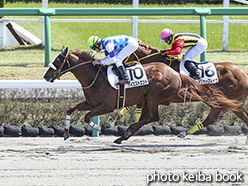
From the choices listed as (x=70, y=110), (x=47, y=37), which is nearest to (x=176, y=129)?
(x=70, y=110)

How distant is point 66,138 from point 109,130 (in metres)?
1.06

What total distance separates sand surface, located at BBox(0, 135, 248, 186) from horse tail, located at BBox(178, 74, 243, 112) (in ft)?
1.78

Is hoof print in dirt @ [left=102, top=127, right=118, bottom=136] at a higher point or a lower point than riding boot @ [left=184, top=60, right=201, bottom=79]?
lower

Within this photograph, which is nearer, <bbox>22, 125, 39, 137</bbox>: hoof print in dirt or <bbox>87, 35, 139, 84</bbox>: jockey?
<bbox>87, 35, 139, 84</bbox>: jockey

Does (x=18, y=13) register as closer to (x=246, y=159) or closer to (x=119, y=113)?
(x=119, y=113)

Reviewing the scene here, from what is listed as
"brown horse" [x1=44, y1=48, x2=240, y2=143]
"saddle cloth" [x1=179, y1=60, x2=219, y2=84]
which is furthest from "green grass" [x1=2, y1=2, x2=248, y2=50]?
"brown horse" [x1=44, y1=48, x2=240, y2=143]

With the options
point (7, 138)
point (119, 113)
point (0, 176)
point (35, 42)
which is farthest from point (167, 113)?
point (35, 42)

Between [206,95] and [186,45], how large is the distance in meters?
0.84

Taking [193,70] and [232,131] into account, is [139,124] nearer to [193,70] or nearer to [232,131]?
[193,70]

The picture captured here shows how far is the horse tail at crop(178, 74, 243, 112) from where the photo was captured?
694 cm

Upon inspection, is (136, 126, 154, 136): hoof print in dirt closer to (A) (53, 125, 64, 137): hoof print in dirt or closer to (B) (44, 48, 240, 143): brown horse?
(B) (44, 48, 240, 143): brown horse

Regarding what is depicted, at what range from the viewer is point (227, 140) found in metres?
7.32

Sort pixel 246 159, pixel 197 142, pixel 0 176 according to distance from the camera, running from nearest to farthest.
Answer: pixel 0 176
pixel 246 159
pixel 197 142

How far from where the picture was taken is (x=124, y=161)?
570cm
